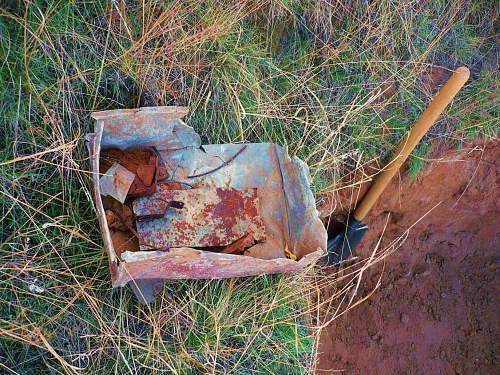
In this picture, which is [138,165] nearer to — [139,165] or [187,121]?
[139,165]

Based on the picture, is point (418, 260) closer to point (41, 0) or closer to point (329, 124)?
point (329, 124)

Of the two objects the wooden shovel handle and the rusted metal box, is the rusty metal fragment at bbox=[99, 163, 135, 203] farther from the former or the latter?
the wooden shovel handle

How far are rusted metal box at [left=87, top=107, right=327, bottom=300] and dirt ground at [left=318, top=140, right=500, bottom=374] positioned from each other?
43.9 inches

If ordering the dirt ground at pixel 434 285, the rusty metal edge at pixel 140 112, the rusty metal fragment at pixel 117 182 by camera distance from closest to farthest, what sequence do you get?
1. the rusty metal edge at pixel 140 112
2. the rusty metal fragment at pixel 117 182
3. the dirt ground at pixel 434 285

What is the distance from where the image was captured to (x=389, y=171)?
284 cm

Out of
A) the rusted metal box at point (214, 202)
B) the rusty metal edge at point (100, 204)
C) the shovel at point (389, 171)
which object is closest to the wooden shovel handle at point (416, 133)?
the shovel at point (389, 171)

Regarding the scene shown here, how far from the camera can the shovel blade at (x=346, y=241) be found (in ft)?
10.5

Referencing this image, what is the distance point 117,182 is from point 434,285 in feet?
8.04

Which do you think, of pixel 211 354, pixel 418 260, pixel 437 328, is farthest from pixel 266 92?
pixel 437 328

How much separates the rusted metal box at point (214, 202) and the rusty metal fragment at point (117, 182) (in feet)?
0.27

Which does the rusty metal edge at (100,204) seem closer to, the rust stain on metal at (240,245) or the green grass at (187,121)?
the green grass at (187,121)

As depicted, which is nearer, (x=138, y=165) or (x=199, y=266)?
(x=199, y=266)

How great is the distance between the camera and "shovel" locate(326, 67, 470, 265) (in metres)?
2.34

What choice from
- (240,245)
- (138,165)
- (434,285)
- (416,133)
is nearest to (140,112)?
(138,165)
